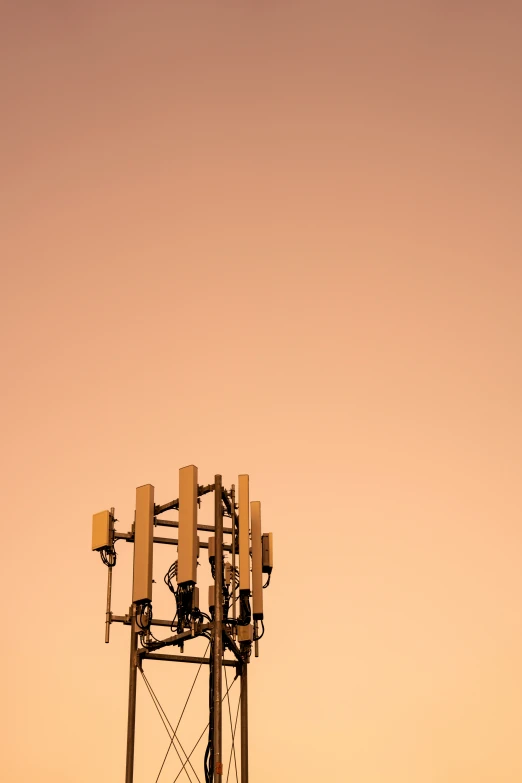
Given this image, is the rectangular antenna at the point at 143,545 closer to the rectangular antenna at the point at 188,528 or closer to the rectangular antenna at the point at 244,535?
the rectangular antenna at the point at 188,528

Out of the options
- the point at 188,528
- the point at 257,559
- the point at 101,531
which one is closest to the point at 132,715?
the point at 101,531

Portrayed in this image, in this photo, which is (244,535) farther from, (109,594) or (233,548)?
(109,594)

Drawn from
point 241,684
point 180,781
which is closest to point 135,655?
point 241,684

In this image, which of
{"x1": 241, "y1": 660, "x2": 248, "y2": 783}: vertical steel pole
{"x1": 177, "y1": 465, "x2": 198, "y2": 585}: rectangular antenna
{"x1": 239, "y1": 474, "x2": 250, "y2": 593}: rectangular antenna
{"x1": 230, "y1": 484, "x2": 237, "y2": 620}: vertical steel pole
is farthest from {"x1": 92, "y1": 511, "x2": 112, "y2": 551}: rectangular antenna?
{"x1": 241, "y1": 660, "x2": 248, "y2": 783}: vertical steel pole

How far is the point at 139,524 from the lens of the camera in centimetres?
1728

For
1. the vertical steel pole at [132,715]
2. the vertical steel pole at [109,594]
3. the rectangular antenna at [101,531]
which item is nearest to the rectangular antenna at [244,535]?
the vertical steel pole at [132,715]

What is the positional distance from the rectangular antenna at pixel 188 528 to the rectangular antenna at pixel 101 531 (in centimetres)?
207

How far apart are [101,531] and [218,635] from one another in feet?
11.2

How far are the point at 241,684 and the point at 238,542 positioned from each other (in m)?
2.63

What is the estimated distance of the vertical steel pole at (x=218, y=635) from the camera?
49.5ft

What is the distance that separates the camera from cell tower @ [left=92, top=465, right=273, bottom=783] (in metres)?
16.1

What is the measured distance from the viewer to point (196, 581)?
1598cm

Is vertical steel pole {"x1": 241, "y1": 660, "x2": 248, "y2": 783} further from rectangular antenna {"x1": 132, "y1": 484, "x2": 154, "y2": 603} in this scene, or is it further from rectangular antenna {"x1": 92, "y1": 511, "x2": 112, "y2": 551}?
rectangular antenna {"x1": 92, "y1": 511, "x2": 112, "y2": 551}

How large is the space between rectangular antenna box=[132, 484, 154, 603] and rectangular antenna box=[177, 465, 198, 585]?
0.92 meters
